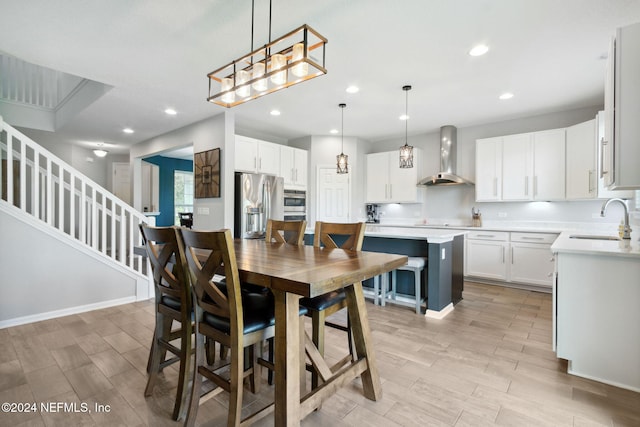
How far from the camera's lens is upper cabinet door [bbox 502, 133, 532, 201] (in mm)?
4605

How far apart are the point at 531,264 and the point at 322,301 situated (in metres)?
3.91

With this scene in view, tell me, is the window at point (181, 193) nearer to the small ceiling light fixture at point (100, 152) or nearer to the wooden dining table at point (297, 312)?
the small ceiling light fixture at point (100, 152)

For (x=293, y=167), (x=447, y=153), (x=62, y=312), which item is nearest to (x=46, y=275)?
(x=62, y=312)

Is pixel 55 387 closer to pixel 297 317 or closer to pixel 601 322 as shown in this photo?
pixel 297 317

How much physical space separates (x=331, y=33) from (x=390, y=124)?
2986 mm

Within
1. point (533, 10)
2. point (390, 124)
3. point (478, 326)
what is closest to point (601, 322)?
point (478, 326)

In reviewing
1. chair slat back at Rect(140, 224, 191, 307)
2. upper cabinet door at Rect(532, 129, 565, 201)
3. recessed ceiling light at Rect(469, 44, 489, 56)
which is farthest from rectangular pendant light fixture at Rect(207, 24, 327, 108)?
upper cabinet door at Rect(532, 129, 565, 201)

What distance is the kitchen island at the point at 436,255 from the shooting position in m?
3.24

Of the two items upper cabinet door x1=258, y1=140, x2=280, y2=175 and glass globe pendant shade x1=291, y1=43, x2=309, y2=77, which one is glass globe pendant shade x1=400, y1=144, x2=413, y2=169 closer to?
glass globe pendant shade x1=291, y1=43, x2=309, y2=77

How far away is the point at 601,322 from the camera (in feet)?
6.69

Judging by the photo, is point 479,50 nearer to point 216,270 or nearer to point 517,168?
point 517,168

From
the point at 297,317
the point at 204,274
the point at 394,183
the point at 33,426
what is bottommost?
the point at 33,426

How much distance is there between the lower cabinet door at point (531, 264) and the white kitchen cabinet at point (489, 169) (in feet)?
2.99

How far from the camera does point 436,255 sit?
10.6 feet
